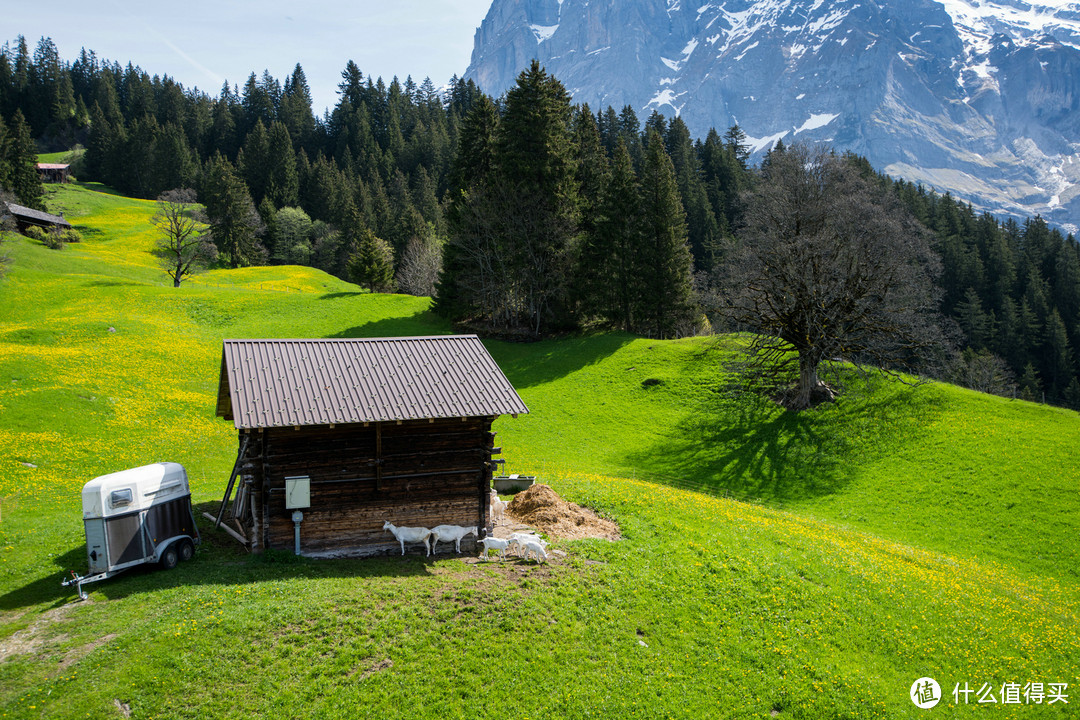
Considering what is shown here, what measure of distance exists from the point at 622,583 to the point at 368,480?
7.49m

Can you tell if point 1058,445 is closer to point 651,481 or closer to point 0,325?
point 651,481

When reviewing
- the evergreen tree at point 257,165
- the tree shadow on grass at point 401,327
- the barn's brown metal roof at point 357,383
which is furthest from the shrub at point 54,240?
the barn's brown metal roof at point 357,383

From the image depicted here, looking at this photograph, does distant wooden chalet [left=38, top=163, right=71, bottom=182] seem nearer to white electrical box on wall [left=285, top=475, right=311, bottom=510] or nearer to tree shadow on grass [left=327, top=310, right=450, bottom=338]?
tree shadow on grass [left=327, top=310, right=450, bottom=338]

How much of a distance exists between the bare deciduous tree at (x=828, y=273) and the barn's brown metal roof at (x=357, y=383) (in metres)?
21.8

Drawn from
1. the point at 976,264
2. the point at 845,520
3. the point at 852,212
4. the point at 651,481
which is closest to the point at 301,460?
the point at 651,481

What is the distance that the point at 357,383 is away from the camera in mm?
17594

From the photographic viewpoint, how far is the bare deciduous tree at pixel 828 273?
3284 cm

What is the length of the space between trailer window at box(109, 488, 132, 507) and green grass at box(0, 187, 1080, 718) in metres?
1.92

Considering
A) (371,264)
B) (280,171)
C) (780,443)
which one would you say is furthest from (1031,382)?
(280,171)

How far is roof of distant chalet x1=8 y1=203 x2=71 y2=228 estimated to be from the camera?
2775 inches

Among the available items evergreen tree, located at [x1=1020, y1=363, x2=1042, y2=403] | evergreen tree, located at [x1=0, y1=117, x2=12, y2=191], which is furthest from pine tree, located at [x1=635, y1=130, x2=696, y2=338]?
evergreen tree, located at [x1=0, y1=117, x2=12, y2=191]

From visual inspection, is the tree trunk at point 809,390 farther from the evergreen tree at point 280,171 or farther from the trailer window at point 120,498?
the evergreen tree at point 280,171

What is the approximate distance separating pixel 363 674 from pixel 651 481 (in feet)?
Result: 61.2

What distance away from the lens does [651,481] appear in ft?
94.2
